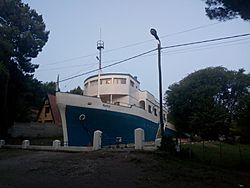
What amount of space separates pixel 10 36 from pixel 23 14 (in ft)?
12.5

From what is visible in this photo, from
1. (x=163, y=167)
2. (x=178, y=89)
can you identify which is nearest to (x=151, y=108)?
(x=178, y=89)

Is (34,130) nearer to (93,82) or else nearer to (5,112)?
(5,112)

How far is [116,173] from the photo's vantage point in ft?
36.0

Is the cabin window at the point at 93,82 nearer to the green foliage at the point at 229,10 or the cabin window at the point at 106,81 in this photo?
the cabin window at the point at 106,81

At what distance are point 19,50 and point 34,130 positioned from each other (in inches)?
384

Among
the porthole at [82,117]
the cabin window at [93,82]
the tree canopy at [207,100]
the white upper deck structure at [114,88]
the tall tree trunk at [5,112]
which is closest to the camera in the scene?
the porthole at [82,117]

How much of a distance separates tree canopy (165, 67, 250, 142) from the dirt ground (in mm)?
23861

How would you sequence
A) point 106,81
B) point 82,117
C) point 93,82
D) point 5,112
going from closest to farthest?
1. point 82,117
2. point 5,112
3. point 106,81
4. point 93,82

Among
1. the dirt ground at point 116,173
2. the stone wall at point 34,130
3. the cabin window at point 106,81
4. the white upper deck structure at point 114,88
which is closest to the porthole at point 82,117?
the white upper deck structure at point 114,88

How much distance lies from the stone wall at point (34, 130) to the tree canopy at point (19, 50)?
2.56 m

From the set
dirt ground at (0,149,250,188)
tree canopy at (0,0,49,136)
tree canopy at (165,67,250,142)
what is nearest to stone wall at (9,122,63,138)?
tree canopy at (0,0,49,136)

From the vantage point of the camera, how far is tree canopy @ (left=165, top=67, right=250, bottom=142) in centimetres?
3678

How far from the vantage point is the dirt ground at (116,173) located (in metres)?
9.63

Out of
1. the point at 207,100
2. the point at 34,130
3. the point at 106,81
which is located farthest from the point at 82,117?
the point at 207,100
